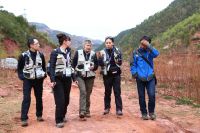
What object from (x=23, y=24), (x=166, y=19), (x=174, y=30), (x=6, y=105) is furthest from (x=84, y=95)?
(x=166, y=19)

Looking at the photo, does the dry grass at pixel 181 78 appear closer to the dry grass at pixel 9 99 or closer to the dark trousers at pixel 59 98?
the dry grass at pixel 9 99

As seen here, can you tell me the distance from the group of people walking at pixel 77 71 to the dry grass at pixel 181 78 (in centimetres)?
371

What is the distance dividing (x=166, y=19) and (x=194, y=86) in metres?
48.1

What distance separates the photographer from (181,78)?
14.8 metres

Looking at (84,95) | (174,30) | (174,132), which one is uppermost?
(174,30)

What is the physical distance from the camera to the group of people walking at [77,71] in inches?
349

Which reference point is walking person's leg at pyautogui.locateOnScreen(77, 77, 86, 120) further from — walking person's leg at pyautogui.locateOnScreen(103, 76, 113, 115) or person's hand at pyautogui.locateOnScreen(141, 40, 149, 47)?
person's hand at pyautogui.locateOnScreen(141, 40, 149, 47)

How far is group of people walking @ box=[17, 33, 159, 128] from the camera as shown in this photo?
29.1 ft

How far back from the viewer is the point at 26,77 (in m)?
8.95

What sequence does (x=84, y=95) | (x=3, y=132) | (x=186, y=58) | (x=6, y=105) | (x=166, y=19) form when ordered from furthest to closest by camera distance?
1. (x=166, y=19)
2. (x=186, y=58)
3. (x=6, y=105)
4. (x=84, y=95)
5. (x=3, y=132)

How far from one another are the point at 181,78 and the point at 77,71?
614 centimetres

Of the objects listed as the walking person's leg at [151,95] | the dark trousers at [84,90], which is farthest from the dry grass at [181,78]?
the dark trousers at [84,90]

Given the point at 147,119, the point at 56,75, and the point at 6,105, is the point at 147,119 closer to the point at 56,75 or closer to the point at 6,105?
the point at 56,75

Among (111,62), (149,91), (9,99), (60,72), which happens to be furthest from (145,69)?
(9,99)
